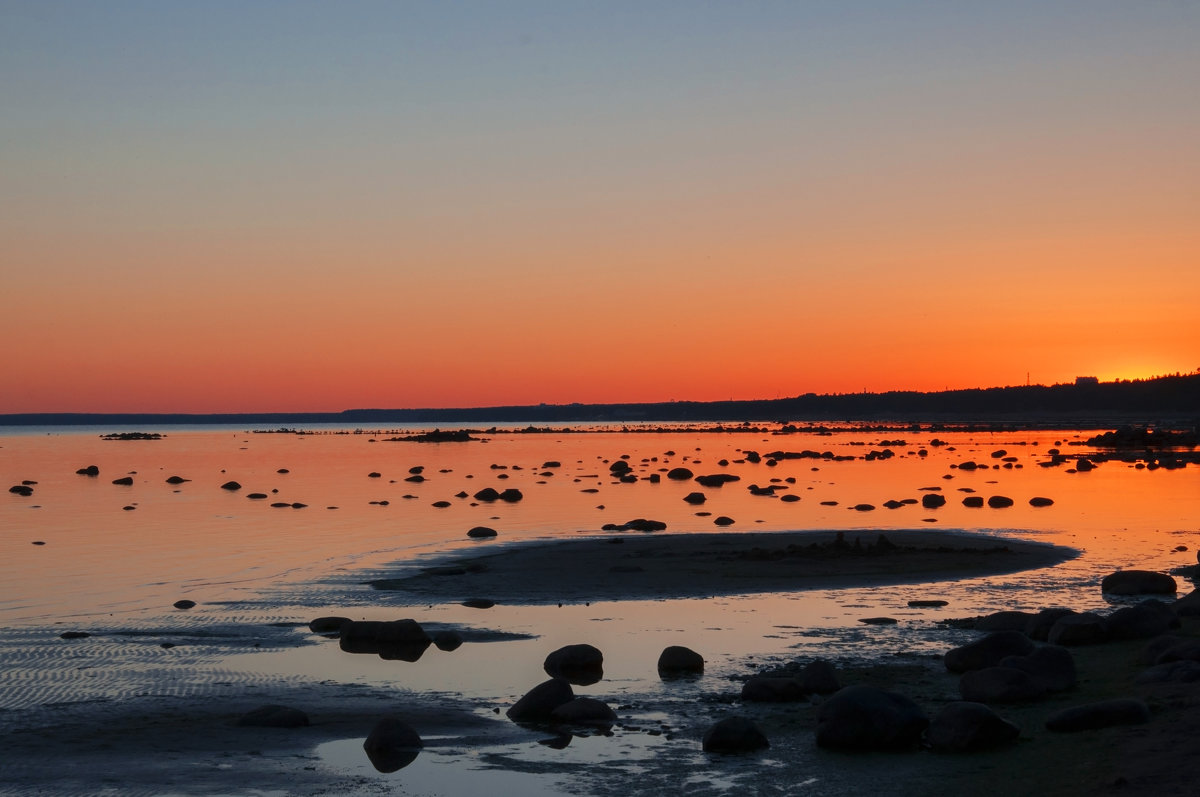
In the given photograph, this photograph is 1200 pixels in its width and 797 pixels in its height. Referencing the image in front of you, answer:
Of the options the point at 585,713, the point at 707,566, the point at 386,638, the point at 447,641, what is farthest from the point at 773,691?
the point at 707,566

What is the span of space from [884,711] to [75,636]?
53.6ft

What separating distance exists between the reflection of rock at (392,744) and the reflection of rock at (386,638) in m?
6.30

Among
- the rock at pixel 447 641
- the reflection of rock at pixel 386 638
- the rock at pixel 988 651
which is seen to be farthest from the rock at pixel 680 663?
the reflection of rock at pixel 386 638

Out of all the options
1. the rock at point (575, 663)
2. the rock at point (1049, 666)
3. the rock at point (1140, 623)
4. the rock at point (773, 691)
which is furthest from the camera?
the rock at point (1140, 623)

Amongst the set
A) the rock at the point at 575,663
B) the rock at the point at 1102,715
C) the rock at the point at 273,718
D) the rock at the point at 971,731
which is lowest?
the rock at the point at 273,718

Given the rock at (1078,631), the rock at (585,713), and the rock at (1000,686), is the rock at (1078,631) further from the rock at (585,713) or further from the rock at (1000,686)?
the rock at (585,713)

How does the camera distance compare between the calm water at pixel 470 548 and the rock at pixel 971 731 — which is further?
the calm water at pixel 470 548

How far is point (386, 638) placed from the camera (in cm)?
2189

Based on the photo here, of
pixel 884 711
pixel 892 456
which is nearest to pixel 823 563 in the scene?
pixel 884 711

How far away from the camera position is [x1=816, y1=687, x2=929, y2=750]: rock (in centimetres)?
1417

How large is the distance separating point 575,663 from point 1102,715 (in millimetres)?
8302

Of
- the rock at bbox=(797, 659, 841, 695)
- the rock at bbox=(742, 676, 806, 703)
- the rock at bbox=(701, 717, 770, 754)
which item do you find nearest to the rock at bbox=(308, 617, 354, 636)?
the rock at bbox=(742, 676, 806, 703)

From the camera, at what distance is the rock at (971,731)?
1372 centimetres

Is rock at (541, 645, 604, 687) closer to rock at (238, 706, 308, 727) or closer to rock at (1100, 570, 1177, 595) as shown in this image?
rock at (238, 706, 308, 727)
